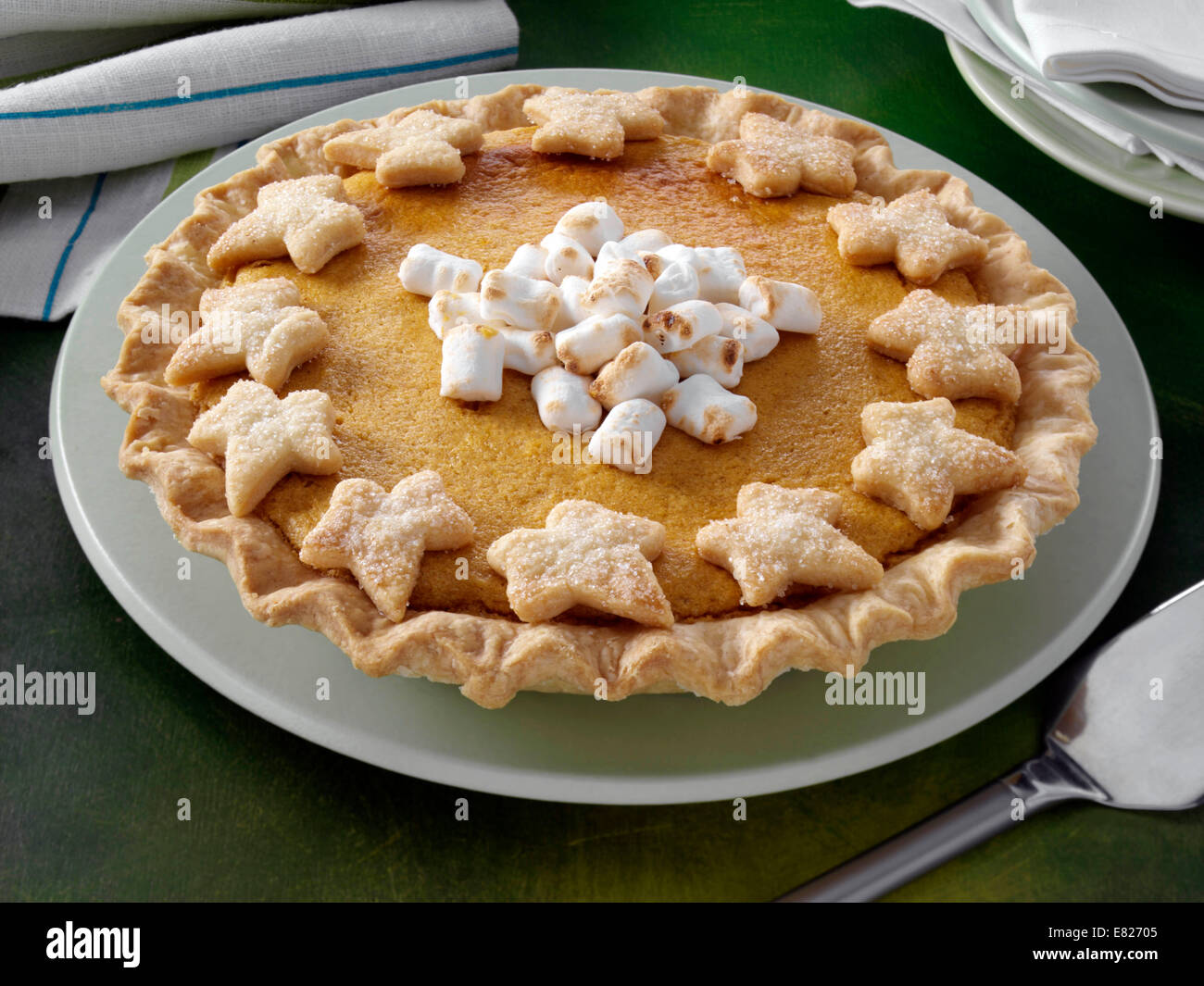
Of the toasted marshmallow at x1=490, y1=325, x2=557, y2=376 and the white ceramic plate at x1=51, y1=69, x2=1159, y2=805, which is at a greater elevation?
the toasted marshmallow at x1=490, y1=325, x2=557, y2=376

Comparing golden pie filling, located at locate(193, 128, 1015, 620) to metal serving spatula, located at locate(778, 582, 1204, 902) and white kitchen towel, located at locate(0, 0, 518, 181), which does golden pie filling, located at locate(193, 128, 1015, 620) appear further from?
white kitchen towel, located at locate(0, 0, 518, 181)

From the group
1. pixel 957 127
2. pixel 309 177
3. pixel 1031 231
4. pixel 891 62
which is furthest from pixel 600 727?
pixel 891 62

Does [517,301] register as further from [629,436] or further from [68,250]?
[68,250]

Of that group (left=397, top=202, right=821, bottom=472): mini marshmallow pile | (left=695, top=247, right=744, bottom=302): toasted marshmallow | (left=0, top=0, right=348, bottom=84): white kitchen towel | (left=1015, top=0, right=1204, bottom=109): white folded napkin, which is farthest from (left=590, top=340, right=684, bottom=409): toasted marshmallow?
(left=0, top=0, right=348, bottom=84): white kitchen towel

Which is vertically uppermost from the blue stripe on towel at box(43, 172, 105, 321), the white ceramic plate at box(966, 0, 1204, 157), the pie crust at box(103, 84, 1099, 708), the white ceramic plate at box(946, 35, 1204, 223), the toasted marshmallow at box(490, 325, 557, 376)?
the white ceramic plate at box(966, 0, 1204, 157)

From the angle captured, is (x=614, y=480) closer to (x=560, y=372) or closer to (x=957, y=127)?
(x=560, y=372)
